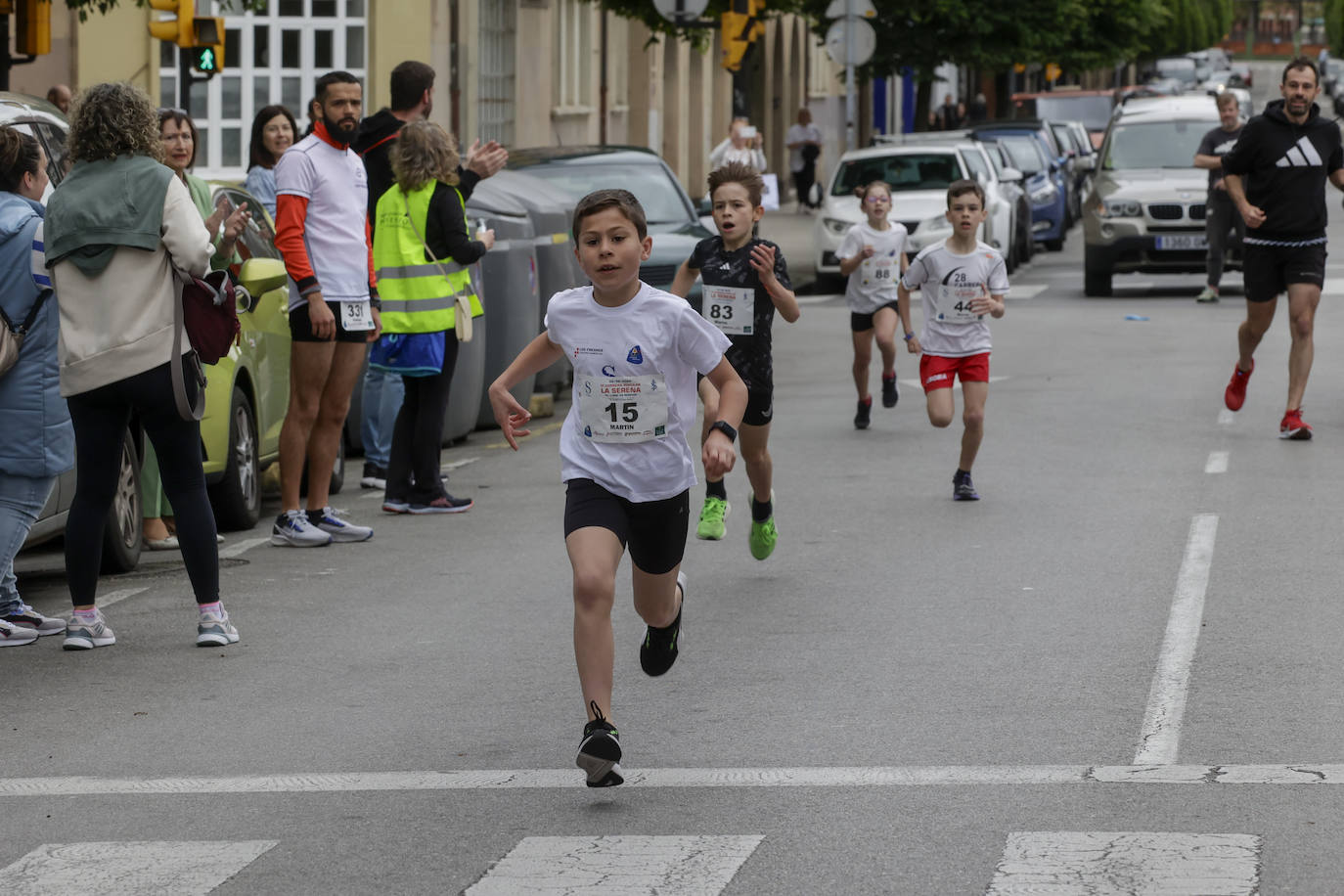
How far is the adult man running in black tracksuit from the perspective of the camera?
42.2 feet

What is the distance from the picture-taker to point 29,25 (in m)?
15.6

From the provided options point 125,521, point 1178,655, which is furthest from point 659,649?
point 125,521

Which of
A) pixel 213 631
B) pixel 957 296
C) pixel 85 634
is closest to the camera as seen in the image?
pixel 85 634

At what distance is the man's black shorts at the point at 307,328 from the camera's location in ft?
32.6

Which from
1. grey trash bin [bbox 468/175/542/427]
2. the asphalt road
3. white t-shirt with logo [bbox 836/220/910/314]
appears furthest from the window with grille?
the asphalt road

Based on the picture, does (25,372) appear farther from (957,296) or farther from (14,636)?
(957,296)

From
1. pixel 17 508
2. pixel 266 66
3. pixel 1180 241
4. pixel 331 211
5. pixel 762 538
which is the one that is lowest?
pixel 762 538

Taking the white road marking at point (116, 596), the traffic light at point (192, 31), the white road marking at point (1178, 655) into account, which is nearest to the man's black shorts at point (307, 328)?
the white road marking at point (116, 596)

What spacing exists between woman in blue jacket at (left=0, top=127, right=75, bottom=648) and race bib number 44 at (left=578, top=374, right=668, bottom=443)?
2524mm

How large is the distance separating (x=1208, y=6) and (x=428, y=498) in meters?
128

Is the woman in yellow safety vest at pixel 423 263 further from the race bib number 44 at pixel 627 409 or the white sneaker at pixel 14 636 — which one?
the race bib number 44 at pixel 627 409

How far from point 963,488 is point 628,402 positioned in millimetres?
5125

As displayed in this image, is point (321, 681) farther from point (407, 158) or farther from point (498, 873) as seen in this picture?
point (407, 158)

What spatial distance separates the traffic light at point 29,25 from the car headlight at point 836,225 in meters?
11.3
